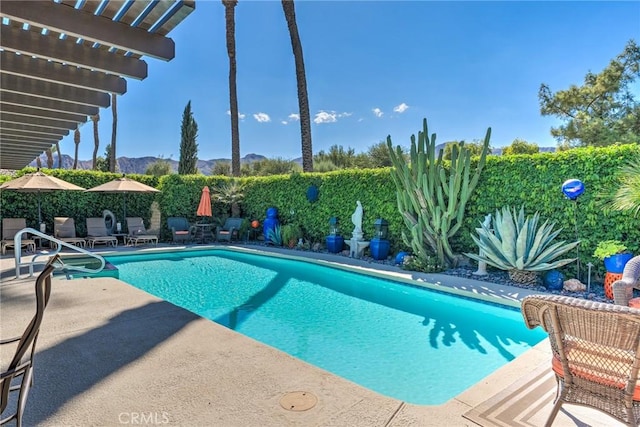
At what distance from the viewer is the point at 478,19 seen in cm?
1223

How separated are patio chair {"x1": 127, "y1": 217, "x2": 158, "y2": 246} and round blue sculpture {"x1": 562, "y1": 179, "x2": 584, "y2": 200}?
42.8 feet

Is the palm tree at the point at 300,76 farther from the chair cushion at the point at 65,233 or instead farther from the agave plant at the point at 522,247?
the chair cushion at the point at 65,233

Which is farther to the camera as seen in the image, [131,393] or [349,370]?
[349,370]

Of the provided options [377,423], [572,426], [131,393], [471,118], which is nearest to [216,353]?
[131,393]

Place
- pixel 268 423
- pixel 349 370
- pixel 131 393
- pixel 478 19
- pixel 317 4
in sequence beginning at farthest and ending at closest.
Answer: pixel 317 4, pixel 478 19, pixel 349 370, pixel 131 393, pixel 268 423

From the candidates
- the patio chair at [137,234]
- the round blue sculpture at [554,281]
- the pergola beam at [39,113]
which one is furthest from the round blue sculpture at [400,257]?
the patio chair at [137,234]

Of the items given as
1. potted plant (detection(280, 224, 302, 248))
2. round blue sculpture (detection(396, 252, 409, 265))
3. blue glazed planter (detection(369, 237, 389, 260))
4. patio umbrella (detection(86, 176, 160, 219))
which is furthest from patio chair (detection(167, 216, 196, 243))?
round blue sculpture (detection(396, 252, 409, 265))

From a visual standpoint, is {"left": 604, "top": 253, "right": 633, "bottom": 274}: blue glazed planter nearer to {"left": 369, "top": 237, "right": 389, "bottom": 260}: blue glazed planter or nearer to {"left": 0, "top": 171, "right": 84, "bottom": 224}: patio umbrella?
{"left": 369, "top": 237, "right": 389, "bottom": 260}: blue glazed planter

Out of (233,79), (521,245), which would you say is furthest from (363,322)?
(233,79)

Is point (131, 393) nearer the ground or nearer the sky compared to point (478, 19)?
nearer the ground

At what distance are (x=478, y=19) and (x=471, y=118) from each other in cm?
1128

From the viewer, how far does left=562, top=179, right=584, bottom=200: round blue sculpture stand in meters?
7.09

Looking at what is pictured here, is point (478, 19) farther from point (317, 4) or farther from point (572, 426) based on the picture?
point (572, 426)

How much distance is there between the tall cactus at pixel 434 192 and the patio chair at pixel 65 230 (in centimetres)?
1088
